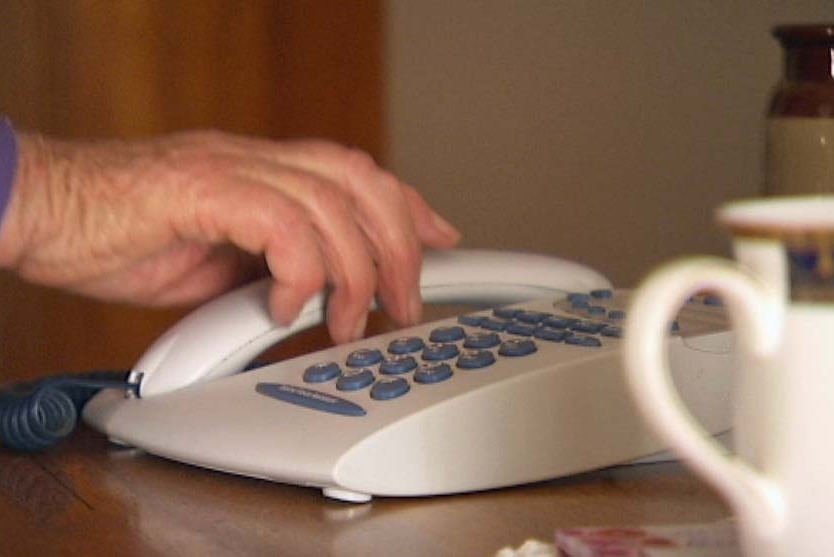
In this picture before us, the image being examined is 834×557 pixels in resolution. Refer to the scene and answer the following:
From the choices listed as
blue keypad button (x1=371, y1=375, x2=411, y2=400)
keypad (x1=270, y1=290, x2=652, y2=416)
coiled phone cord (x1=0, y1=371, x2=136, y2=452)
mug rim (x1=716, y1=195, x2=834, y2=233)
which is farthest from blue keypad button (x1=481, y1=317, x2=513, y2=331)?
mug rim (x1=716, y1=195, x2=834, y2=233)

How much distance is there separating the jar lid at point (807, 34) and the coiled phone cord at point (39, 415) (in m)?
0.45

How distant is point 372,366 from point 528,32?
1308mm

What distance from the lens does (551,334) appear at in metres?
0.68

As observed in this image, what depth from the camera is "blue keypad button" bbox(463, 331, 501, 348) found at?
2.23 feet

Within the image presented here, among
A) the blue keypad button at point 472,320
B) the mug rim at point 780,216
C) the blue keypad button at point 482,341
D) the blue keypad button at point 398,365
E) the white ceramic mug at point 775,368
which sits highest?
the mug rim at point 780,216

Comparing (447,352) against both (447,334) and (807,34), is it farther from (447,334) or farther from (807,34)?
(807,34)

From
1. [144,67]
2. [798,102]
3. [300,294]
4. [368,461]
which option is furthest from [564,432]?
[144,67]

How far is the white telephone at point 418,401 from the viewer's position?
0.59 metres

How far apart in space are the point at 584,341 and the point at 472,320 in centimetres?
10

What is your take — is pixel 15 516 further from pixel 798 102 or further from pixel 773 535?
pixel 798 102

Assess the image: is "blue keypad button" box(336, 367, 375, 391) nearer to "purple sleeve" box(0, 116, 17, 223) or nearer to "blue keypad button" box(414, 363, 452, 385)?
"blue keypad button" box(414, 363, 452, 385)

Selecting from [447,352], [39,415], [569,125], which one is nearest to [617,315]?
[447,352]

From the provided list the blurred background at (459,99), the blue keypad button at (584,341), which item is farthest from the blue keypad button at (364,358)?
the blurred background at (459,99)

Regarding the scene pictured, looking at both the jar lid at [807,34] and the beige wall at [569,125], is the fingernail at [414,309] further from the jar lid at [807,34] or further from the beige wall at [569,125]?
the beige wall at [569,125]
